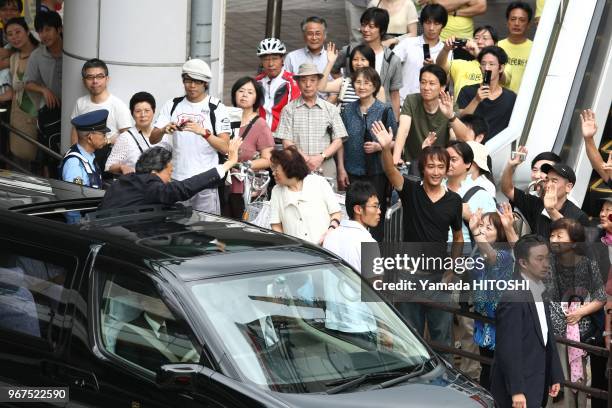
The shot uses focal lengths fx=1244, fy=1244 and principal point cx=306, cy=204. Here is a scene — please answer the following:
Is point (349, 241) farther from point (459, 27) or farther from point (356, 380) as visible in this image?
point (459, 27)

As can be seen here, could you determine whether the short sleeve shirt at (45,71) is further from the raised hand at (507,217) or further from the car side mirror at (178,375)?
the car side mirror at (178,375)

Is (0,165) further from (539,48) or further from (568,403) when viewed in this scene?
(568,403)

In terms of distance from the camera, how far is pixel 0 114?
1334 cm

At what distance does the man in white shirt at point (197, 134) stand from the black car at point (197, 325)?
314 centimetres

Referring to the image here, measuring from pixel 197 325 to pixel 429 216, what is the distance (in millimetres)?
3292

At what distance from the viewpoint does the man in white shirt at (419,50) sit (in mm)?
13227

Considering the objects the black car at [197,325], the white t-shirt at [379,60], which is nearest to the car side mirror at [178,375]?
the black car at [197,325]

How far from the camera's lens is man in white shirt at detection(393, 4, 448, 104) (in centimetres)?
1323

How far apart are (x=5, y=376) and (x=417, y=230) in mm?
3617

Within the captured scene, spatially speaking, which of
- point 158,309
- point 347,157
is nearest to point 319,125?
point 347,157

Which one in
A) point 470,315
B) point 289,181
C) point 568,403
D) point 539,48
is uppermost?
point 539,48

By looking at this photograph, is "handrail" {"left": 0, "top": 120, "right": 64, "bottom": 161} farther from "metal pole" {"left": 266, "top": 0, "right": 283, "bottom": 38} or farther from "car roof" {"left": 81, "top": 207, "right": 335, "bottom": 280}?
"car roof" {"left": 81, "top": 207, "right": 335, "bottom": 280}

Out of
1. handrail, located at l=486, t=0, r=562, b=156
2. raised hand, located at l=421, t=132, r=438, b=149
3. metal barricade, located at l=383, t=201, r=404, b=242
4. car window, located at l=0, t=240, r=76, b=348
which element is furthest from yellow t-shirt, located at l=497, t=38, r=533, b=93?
car window, located at l=0, t=240, r=76, b=348

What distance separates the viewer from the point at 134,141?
425 inches
